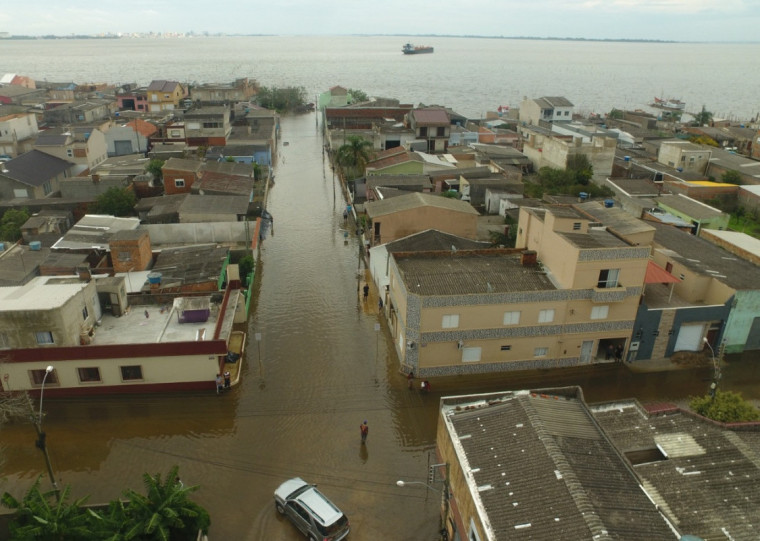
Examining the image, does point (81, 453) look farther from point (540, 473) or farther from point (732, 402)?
point (732, 402)

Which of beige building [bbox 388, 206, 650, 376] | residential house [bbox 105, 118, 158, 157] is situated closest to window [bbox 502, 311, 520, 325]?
beige building [bbox 388, 206, 650, 376]

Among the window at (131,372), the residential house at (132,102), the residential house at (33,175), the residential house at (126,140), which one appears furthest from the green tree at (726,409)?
the residential house at (132,102)

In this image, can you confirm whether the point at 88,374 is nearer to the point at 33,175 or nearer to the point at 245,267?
the point at 245,267

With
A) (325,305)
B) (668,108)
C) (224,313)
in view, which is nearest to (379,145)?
(325,305)

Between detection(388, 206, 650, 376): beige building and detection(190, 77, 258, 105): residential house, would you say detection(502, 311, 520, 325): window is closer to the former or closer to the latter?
detection(388, 206, 650, 376): beige building

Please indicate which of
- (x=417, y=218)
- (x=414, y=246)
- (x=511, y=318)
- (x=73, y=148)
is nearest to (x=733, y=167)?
(x=417, y=218)

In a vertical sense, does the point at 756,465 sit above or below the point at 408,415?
above
